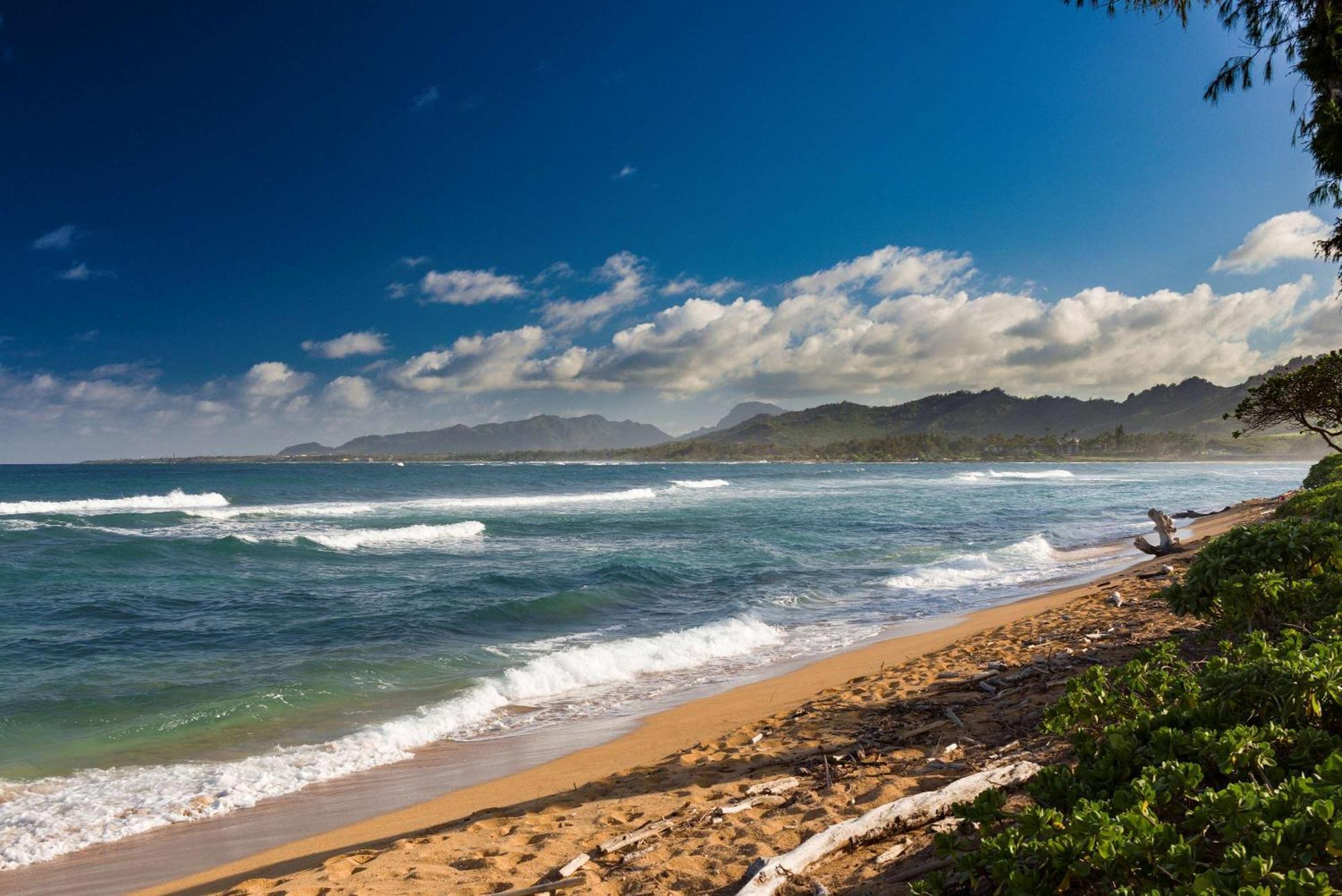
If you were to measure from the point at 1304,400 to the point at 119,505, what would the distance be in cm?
6027

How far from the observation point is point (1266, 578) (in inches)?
201

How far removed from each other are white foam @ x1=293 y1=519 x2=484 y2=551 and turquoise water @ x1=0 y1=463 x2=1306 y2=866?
0.54 ft

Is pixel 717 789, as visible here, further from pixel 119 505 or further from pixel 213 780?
pixel 119 505

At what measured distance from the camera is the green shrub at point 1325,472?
17.9 meters

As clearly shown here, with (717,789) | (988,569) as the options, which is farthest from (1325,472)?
(717,789)

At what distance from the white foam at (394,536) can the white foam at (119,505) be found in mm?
23329

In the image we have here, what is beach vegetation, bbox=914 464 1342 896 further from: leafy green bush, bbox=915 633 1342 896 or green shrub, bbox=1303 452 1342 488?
green shrub, bbox=1303 452 1342 488

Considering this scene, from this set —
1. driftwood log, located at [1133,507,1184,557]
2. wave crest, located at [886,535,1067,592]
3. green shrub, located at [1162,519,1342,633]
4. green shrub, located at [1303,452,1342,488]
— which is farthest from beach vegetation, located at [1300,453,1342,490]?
green shrub, located at [1162,519,1342,633]

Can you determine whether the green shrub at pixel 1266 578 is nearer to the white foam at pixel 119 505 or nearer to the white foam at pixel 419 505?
the white foam at pixel 419 505

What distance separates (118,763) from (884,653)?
9.80 metres

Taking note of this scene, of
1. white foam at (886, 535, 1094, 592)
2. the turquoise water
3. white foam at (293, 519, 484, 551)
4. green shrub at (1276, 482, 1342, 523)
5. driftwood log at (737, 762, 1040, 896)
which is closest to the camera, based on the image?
driftwood log at (737, 762, 1040, 896)

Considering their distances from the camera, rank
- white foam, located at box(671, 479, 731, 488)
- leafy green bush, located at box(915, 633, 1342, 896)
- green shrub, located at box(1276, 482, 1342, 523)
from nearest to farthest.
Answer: leafy green bush, located at box(915, 633, 1342, 896)
green shrub, located at box(1276, 482, 1342, 523)
white foam, located at box(671, 479, 731, 488)

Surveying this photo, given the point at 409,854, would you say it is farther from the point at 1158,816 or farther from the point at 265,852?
the point at 1158,816

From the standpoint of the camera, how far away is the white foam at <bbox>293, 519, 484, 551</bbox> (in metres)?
26.3
